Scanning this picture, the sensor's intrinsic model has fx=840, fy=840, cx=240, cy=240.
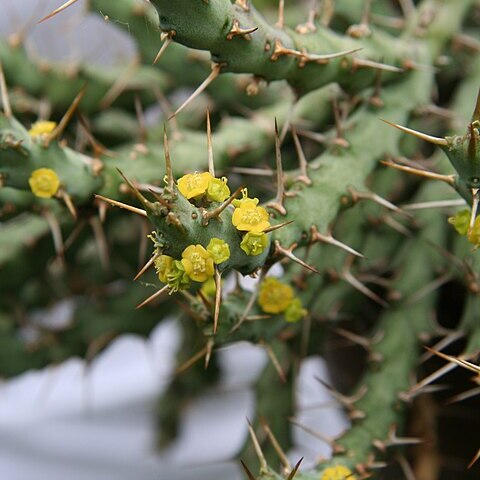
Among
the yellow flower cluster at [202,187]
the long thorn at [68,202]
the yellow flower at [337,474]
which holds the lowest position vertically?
the yellow flower at [337,474]

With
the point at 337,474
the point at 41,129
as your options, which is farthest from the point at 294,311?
the point at 41,129

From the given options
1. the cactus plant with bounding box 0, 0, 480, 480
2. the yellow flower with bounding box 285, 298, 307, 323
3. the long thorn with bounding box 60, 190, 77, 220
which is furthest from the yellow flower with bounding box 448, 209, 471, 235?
the long thorn with bounding box 60, 190, 77, 220

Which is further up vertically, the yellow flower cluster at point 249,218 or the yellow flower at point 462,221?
the yellow flower cluster at point 249,218

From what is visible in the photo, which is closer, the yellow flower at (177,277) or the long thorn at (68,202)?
the yellow flower at (177,277)

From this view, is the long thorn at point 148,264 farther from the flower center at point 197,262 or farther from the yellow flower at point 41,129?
the yellow flower at point 41,129

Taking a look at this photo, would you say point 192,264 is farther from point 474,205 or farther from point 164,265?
point 474,205

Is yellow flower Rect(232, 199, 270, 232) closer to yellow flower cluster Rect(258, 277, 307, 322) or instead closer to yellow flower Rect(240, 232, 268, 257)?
yellow flower Rect(240, 232, 268, 257)

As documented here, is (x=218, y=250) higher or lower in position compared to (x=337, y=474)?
higher

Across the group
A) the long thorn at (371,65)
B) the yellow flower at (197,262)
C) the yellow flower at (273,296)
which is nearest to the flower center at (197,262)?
the yellow flower at (197,262)

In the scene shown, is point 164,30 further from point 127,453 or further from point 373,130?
point 127,453
